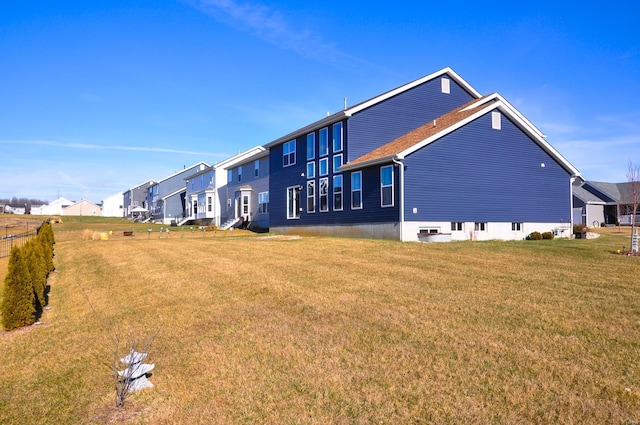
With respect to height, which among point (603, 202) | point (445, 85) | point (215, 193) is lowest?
point (603, 202)

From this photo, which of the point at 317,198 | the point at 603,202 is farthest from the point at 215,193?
the point at 603,202

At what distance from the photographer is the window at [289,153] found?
34.4 m

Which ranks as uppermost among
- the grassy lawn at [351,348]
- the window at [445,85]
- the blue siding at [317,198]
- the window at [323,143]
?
the window at [445,85]

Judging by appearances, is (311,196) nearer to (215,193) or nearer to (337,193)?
(337,193)

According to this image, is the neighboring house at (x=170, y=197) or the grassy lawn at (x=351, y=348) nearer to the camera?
the grassy lawn at (x=351, y=348)

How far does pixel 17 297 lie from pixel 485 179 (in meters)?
21.9

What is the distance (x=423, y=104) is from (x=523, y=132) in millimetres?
6276

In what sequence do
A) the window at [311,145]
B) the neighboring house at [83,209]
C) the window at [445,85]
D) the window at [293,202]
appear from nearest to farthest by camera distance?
the window at [445,85], the window at [311,145], the window at [293,202], the neighboring house at [83,209]

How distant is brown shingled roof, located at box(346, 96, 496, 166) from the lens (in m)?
24.9

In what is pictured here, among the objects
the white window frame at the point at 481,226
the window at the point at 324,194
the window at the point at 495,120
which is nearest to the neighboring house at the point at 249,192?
the window at the point at 324,194

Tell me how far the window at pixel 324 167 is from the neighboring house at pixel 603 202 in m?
36.0

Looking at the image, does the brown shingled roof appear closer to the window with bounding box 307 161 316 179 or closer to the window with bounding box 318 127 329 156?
the window with bounding box 318 127 329 156

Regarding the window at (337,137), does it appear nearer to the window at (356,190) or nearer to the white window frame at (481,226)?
the window at (356,190)

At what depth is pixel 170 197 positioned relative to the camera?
68.9m
